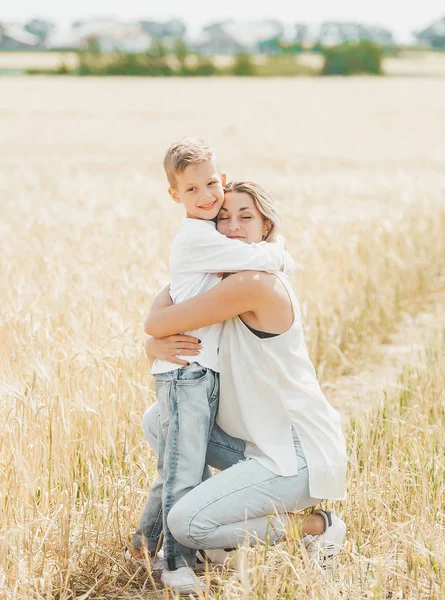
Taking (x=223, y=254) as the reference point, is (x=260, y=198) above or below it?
above

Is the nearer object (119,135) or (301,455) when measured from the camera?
(301,455)

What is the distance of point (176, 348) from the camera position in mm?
2684

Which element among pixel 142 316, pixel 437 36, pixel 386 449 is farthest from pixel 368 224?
pixel 437 36

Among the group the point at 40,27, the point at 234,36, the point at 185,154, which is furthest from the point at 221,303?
the point at 40,27

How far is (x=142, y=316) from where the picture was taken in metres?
4.30

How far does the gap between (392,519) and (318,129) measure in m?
20.0

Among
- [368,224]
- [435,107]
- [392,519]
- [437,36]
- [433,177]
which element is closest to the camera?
[392,519]

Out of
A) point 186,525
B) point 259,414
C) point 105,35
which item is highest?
point 105,35

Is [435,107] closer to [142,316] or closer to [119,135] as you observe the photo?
[119,135]

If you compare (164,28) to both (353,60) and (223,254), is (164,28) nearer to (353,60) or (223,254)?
(353,60)

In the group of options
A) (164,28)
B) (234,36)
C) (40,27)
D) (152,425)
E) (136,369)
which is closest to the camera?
(152,425)

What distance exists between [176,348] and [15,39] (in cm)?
10459

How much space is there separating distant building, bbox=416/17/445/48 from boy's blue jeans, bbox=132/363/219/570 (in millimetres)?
117685

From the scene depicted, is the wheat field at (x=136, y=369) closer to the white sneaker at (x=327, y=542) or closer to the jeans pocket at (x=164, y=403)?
the white sneaker at (x=327, y=542)
